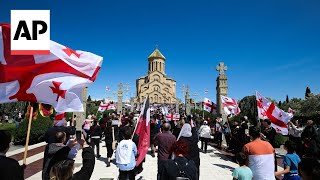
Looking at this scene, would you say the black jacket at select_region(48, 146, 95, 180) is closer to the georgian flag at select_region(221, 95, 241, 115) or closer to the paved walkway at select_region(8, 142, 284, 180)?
the paved walkway at select_region(8, 142, 284, 180)

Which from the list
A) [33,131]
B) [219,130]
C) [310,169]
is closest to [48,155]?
[310,169]

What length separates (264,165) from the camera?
16.4ft

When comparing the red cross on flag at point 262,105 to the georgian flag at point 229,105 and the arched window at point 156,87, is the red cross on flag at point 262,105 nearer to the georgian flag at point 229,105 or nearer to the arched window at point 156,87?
the georgian flag at point 229,105

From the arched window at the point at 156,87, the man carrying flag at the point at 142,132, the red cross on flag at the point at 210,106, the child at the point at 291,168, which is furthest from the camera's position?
the arched window at the point at 156,87

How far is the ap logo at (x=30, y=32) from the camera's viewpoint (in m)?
4.58

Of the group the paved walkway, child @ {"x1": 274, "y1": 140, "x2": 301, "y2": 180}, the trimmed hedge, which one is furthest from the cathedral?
child @ {"x1": 274, "y1": 140, "x2": 301, "y2": 180}

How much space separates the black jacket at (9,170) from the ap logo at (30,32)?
6.68 ft

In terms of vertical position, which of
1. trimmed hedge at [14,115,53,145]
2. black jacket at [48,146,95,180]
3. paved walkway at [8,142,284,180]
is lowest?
paved walkway at [8,142,284,180]

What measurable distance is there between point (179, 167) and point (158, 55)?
353 ft

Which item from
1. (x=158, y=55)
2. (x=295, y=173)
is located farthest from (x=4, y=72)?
(x=158, y=55)

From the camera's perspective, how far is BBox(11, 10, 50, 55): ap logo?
4.58 m

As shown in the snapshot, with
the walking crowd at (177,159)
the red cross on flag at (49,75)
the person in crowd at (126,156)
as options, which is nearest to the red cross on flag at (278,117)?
the walking crowd at (177,159)

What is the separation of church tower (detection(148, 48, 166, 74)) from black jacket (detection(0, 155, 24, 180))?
104761 millimetres

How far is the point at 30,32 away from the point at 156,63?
4127 inches
